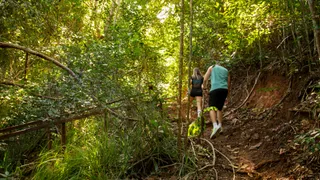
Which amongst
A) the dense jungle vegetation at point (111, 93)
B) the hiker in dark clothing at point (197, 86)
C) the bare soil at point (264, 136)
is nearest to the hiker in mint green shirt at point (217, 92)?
the bare soil at point (264, 136)

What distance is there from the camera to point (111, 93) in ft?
16.5

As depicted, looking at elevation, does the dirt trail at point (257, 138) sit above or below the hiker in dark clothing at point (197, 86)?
below

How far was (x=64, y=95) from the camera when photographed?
16.6 feet

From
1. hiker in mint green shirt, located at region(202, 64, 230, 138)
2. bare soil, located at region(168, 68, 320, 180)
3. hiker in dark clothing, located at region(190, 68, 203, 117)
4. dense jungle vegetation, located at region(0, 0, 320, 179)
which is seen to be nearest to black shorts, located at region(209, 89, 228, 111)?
hiker in mint green shirt, located at region(202, 64, 230, 138)

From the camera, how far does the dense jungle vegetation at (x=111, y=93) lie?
470cm

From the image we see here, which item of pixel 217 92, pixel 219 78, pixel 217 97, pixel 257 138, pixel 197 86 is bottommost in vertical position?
pixel 257 138

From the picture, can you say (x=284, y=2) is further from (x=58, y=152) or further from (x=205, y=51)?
(x=58, y=152)

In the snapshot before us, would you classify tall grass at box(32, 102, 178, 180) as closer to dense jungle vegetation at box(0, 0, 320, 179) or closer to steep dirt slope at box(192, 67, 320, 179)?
dense jungle vegetation at box(0, 0, 320, 179)

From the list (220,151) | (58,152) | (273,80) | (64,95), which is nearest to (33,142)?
(58,152)

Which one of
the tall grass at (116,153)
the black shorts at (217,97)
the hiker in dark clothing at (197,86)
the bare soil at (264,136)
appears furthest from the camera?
the hiker in dark clothing at (197,86)

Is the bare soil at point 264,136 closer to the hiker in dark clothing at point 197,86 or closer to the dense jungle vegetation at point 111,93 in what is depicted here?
the dense jungle vegetation at point 111,93

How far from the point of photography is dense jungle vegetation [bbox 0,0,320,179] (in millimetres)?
4699

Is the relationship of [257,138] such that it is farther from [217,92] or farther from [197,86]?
[197,86]

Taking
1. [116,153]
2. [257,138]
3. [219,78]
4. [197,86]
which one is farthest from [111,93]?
[197,86]
